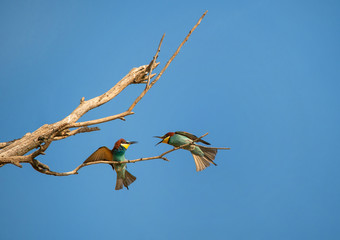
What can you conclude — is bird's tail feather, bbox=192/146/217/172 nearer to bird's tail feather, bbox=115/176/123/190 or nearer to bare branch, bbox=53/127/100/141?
bird's tail feather, bbox=115/176/123/190

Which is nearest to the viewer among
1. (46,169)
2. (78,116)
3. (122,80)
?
(46,169)

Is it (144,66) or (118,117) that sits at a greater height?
(144,66)

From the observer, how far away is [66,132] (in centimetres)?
290

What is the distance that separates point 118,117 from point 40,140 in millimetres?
539

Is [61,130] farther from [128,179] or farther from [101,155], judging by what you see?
[128,179]

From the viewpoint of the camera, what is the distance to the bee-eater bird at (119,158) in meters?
3.24

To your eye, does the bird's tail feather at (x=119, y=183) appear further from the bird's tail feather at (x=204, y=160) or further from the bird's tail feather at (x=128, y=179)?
the bird's tail feather at (x=204, y=160)

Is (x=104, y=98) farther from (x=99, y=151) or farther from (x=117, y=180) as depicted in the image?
(x=117, y=180)

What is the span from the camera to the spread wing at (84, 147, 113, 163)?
315cm

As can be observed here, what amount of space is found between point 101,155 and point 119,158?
0.17 metres

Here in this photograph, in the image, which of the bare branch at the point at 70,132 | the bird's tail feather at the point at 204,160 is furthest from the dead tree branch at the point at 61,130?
the bird's tail feather at the point at 204,160

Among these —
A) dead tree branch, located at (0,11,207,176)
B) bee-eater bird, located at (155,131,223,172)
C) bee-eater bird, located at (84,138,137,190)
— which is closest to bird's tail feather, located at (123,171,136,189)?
bee-eater bird, located at (84,138,137,190)

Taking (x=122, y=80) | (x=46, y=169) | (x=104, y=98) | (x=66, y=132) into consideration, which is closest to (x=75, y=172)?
(x=46, y=169)

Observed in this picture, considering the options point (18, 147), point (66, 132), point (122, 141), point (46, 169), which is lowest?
point (46, 169)
